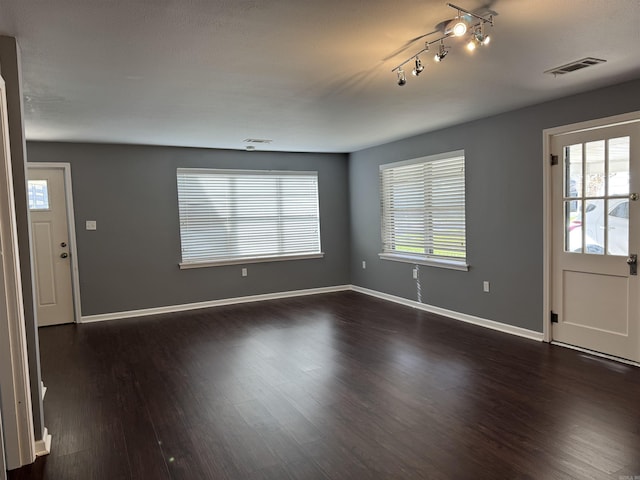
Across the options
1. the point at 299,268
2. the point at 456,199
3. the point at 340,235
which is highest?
the point at 456,199

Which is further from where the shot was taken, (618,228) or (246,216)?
(246,216)

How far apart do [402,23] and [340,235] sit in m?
5.25

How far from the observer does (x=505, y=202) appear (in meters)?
4.62

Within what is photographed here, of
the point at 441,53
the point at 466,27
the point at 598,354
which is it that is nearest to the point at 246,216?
the point at 441,53

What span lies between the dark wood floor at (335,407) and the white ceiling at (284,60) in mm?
2301

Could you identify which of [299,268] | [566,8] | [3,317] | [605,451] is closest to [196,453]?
[3,317]

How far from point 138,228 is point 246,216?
5.12ft

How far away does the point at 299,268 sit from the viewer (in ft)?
23.2

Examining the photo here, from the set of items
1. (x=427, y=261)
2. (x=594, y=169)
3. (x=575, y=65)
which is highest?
(x=575, y=65)

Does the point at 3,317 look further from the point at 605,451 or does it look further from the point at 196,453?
the point at 605,451

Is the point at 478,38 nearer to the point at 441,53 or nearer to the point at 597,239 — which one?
the point at 441,53

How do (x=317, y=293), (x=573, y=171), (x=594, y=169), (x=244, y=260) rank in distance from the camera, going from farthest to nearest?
(x=317, y=293), (x=244, y=260), (x=573, y=171), (x=594, y=169)

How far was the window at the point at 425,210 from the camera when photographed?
5.26 m

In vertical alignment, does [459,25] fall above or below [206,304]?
above
